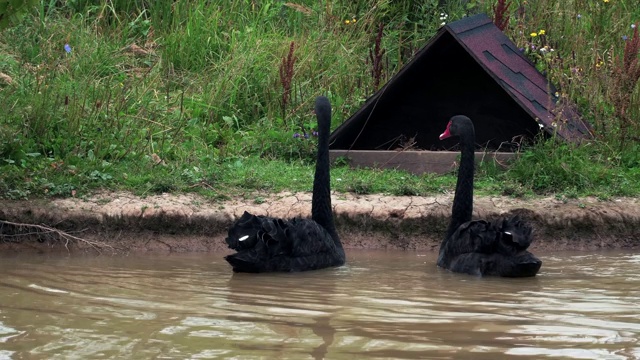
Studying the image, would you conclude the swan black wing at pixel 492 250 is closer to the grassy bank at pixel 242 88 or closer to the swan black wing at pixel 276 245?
the swan black wing at pixel 276 245

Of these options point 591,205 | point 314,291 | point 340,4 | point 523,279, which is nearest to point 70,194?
point 314,291

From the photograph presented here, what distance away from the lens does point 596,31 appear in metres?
12.0

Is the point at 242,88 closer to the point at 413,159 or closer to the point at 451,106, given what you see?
the point at 451,106

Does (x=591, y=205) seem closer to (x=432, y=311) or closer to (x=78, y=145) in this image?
(x=432, y=311)

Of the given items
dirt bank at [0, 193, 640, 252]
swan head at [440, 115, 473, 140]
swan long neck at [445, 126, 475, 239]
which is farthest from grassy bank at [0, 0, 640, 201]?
swan long neck at [445, 126, 475, 239]

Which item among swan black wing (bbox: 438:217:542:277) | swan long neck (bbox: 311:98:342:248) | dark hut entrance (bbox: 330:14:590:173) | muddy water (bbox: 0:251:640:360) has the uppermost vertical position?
dark hut entrance (bbox: 330:14:590:173)

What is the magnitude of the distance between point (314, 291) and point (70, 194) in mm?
2932

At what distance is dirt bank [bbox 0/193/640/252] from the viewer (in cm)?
746

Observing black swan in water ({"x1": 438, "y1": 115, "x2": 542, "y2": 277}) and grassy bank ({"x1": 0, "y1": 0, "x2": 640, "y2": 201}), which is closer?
black swan in water ({"x1": 438, "y1": 115, "x2": 542, "y2": 277})

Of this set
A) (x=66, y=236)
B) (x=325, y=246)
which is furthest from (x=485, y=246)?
(x=66, y=236)

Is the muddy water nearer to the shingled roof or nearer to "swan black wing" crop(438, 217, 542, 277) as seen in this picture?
"swan black wing" crop(438, 217, 542, 277)

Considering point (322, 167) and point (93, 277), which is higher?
point (322, 167)

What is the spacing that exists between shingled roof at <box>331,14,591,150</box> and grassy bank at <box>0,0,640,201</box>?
15.7 inches

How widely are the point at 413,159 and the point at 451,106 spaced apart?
3.31ft
